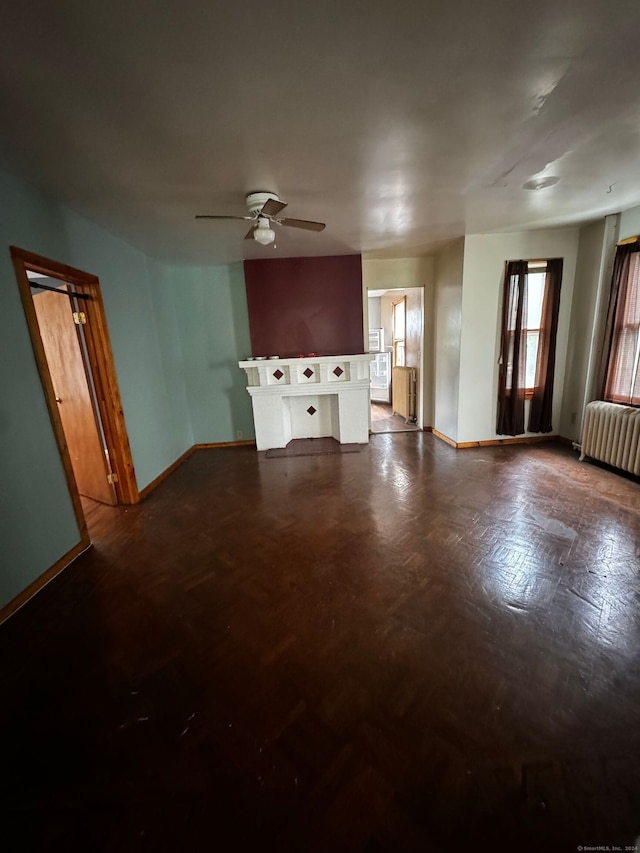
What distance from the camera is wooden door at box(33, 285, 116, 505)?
3000 millimetres

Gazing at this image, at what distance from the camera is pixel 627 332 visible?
3.41 meters

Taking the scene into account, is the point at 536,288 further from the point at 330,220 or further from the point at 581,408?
the point at 330,220

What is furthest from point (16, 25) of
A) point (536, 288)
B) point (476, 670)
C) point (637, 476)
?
point (637, 476)

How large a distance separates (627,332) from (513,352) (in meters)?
1.03

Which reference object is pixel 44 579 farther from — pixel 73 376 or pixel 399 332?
pixel 399 332

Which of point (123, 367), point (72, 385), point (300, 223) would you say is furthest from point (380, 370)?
point (72, 385)

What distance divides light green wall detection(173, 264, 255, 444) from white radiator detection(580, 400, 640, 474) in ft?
13.9

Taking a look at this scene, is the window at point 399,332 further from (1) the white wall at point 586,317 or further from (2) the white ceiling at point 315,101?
(2) the white ceiling at point 315,101

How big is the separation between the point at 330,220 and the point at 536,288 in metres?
2.70

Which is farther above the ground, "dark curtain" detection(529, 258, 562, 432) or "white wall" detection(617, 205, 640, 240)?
"white wall" detection(617, 205, 640, 240)

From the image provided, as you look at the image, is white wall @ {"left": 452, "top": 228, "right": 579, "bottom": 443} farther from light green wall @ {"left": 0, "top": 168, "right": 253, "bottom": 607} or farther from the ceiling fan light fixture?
light green wall @ {"left": 0, "top": 168, "right": 253, "bottom": 607}

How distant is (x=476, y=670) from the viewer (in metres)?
1.47

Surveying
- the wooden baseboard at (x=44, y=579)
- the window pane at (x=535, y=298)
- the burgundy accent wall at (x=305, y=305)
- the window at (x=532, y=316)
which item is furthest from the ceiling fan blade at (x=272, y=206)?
the window pane at (x=535, y=298)

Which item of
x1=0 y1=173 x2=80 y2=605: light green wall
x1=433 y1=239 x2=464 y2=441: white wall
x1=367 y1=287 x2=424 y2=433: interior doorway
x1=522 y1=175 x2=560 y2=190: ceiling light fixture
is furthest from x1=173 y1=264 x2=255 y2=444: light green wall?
x1=522 y1=175 x2=560 y2=190: ceiling light fixture
